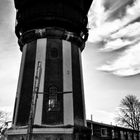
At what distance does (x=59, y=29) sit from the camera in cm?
1512

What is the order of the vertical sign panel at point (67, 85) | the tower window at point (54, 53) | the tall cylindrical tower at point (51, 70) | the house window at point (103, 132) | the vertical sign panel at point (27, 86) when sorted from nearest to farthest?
the tall cylindrical tower at point (51, 70) → the vertical sign panel at point (67, 85) → the vertical sign panel at point (27, 86) → the tower window at point (54, 53) → the house window at point (103, 132)

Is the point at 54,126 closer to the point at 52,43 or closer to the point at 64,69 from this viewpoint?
the point at 64,69

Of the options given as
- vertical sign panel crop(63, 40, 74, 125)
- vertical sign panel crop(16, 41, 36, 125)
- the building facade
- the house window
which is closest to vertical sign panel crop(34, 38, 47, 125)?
vertical sign panel crop(16, 41, 36, 125)

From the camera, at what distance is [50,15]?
599 inches

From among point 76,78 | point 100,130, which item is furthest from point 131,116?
point 76,78

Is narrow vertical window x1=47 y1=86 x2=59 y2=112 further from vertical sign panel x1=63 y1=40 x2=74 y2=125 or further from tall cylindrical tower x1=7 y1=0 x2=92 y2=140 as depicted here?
vertical sign panel x1=63 y1=40 x2=74 y2=125

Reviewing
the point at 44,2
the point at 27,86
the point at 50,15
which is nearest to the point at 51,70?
the point at 27,86

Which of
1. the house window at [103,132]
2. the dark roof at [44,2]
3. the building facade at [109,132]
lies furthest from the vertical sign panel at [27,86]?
the house window at [103,132]

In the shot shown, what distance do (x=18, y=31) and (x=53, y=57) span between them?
429 centimetres

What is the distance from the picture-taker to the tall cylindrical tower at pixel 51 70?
1259 cm

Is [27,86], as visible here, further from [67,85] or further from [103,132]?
[103,132]

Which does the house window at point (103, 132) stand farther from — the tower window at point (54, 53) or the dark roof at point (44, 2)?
the dark roof at point (44, 2)

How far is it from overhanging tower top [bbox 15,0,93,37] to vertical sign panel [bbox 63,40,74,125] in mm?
1683

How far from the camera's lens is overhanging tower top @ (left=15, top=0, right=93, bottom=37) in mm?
15234
